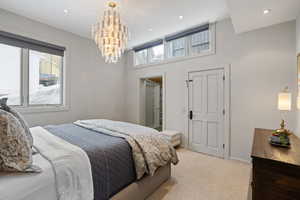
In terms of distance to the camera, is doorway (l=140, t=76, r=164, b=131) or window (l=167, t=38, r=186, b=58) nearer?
window (l=167, t=38, r=186, b=58)

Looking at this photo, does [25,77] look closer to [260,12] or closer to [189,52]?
[189,52]

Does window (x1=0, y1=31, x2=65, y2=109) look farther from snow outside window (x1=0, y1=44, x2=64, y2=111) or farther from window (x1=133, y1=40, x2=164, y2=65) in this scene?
window (x1=133, y1=40, x2=164, y2=65)

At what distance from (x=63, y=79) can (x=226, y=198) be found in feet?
13.8

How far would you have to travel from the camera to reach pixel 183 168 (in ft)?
9.11

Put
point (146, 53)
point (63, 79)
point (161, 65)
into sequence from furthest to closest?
point (146, 53), point (161, 65), point (63, 79)

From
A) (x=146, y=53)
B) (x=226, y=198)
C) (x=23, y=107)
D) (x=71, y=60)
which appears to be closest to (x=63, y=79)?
(x=71, y=60)

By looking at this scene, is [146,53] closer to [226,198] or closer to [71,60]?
[71,60]

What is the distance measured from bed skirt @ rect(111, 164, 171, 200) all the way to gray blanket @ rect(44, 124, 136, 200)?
52 mm

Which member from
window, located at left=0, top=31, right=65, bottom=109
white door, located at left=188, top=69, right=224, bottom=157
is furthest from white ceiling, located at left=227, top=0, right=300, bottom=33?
window, located at left=0, top=31, right=65, bottom=109

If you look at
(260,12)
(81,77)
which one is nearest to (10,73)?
(81,77)

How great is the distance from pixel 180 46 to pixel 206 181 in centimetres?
326

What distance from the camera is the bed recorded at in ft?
3.14

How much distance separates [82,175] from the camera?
1.21 m

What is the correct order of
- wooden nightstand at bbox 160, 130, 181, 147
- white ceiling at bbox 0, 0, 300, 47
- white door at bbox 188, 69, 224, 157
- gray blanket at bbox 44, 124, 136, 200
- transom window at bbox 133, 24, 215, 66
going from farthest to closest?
1. wooden nightstand at bbox 160, 130, 181, 147
2. transom window at bbox 133, 24, 215, 66
3. white door at bbox 188, 69, 224, 157
4. white ceiling at bbox 0, 0, 300, 47
5. gray blanket at bbox 44, 124, 136, 200
